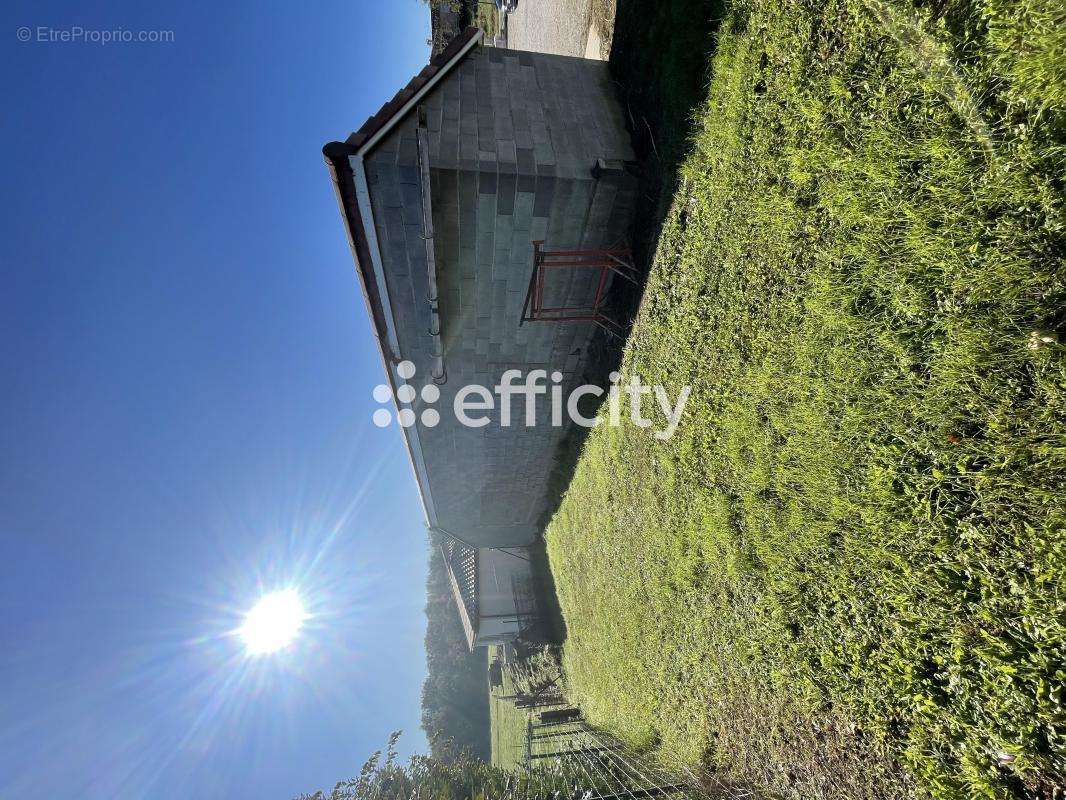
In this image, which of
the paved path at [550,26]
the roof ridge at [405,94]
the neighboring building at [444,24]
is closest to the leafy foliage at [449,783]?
the roof ridge at [405,94]

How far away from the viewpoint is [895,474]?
263 cm

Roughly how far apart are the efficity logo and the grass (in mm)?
2099

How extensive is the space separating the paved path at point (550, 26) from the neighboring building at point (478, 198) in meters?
2.31

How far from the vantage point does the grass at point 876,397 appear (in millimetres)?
2033

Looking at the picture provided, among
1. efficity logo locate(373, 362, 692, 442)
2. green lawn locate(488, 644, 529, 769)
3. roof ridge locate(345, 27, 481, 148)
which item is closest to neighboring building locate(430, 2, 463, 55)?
roof ridge locate(345, 27, 481, 148)

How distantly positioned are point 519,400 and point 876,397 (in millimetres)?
6539

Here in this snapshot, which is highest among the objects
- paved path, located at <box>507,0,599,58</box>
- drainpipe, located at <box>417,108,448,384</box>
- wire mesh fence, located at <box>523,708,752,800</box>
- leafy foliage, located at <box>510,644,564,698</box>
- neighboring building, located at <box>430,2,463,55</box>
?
neighboring building, located at <box>430,2,463,55</box>

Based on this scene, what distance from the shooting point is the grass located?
2.03 metres

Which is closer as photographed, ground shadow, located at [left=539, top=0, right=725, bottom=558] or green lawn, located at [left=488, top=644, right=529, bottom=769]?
ground shadow, located at [left=539, top=0, right=725, bottom=558]

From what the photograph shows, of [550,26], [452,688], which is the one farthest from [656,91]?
[452,688]

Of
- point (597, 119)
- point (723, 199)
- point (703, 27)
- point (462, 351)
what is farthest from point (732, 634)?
point (597, 119)

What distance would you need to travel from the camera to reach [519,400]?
28.9 feet

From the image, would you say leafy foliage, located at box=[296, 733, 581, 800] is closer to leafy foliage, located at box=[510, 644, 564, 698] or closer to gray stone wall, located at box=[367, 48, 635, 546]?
leafy foliage, located at box=[510, 644, 564, 698]

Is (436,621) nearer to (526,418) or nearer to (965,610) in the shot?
(526,418)
